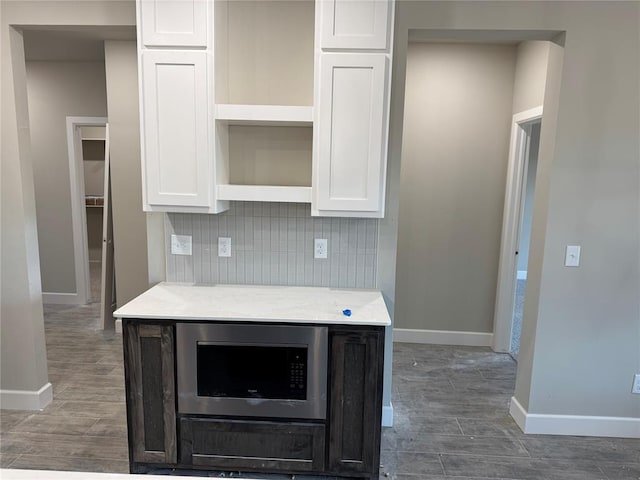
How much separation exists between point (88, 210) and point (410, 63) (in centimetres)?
610

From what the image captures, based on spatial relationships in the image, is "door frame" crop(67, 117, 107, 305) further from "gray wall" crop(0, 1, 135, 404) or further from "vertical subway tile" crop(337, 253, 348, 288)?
"vertical subway tile" crop(337, 253, 348, 288)

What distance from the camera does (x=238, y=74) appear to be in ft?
8.25

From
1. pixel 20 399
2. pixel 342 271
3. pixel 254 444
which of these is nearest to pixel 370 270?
pixel 342 271

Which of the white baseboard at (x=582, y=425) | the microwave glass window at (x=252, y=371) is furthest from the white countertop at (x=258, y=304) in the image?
the white baseboard at (x=582, y=425)

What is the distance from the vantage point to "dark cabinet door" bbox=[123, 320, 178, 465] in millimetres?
2129

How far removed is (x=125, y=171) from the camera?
391 cm

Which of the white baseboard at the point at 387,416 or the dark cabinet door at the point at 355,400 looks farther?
the white baseboard at the point at 387,416

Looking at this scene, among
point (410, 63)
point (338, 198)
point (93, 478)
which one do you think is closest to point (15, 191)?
point (338, 198)

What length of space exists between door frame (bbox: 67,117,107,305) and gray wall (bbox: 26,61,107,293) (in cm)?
6

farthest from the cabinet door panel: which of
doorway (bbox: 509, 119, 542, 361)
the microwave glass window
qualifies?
doorway (bbox: 509, 119, 542, 361)

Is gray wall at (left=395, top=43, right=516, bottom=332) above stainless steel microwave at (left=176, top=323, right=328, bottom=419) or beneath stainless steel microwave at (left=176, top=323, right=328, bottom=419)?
above

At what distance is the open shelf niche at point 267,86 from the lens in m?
2.46

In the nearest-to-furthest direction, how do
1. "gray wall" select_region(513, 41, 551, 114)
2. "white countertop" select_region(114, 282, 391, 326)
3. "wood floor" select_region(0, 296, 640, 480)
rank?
"white countertop" select_region(114, 282, 391, 326), "wood floor" select_region(0, 296, 640, 480), "gray wall" select_region(513, 41, 551, 114)

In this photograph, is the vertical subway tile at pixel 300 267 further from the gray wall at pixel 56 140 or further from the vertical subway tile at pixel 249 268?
the gray wall at pixel 56 140
